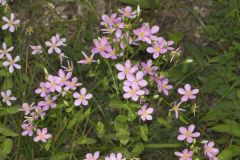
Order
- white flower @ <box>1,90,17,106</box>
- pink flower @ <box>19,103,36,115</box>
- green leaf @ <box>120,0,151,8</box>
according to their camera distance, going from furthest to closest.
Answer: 1. green leaf @ <box>120,0,151,8</box>
2. white flower @ <box>1,90,17,106</box>
3. pink flower @ <box>19,103,36,115</box>

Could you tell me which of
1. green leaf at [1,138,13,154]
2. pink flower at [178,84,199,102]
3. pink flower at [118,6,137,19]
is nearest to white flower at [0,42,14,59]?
green leaf at [1,138,13,154]

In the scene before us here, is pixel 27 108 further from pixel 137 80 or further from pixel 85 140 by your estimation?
pixel 137 80

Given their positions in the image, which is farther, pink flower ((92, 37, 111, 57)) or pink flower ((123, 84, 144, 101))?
pink flower ((92, 37, 111, 57))

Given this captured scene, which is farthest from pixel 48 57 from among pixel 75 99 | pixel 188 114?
pixel 188 114

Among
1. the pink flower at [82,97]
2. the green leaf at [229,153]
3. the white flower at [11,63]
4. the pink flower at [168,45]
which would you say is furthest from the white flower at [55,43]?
the green leaf at [229,153]

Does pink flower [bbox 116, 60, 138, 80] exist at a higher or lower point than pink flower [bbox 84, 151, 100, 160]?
higher

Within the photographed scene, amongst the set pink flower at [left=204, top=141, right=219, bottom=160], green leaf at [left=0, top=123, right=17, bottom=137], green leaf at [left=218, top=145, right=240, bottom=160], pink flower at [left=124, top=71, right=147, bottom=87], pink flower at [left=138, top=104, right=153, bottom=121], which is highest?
pink flower at [left=124, top=71, right=147, bottom=87]

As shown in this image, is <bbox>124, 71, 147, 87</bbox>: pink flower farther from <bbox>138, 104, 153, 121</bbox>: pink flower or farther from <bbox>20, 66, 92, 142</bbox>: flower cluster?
<bbox>20, 66, 92, 142</bbox>: flower cluster

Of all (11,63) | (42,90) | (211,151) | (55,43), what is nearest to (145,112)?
(211,151)
